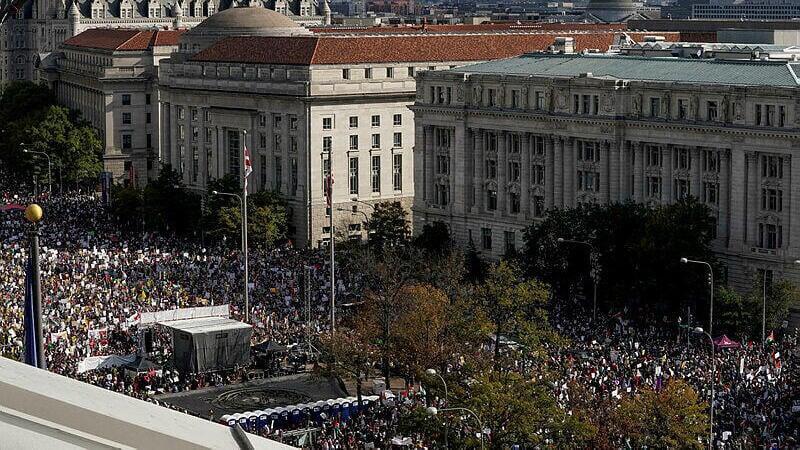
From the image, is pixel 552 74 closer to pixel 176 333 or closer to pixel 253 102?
pixel 253 102

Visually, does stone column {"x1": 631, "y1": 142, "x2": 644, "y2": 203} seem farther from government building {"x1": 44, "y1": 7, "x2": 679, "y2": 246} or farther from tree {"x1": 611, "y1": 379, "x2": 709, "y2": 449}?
tree {"x1": 611, "y1": 379, "x2": 709, "y2": 449}

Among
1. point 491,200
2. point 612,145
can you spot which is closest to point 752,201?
point 612,145

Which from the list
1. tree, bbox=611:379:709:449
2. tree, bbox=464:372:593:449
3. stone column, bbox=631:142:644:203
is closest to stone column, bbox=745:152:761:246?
stone column, bbox=631:142:644:203

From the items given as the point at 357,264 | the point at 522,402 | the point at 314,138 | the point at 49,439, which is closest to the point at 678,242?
the point at 357,264

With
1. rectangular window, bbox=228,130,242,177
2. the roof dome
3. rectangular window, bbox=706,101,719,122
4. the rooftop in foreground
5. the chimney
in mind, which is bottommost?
rectangular window, bbox=228,130,242,177

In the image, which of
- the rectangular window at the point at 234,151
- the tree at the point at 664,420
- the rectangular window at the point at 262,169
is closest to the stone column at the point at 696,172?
the tree at the point at 664,420

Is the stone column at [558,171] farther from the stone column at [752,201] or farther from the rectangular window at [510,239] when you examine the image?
the stone column at [752,201]
